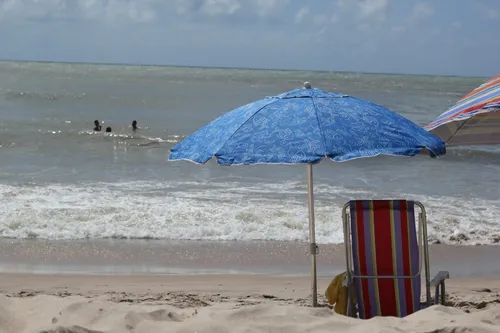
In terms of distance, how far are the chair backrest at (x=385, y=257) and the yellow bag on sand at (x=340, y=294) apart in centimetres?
8

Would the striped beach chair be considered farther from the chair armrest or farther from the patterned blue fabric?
the patterned blue fabric

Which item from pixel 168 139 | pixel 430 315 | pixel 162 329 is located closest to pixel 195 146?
pixel 162 329

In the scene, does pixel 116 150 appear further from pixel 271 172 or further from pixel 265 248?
pixel 265 248

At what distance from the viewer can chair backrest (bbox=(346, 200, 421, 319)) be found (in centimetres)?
454

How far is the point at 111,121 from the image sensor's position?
27.6 m

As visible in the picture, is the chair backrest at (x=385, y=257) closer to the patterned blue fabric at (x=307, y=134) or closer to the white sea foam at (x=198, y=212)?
the patterned blue fabric at (x=307, y=134)

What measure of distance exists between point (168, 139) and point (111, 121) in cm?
579

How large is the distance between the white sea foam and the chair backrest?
4447 millimetres

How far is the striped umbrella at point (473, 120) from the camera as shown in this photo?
4500 mm

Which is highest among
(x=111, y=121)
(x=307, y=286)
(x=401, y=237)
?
(x=111, y=121)

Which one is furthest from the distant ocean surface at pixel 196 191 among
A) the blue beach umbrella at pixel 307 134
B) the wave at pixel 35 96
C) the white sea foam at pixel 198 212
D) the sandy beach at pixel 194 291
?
the wave at pixel 35 96

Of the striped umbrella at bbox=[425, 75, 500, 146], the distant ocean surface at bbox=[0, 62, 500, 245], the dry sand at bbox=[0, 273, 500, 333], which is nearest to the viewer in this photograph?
the dry sand at bbox=[0, 273, 500, 333]

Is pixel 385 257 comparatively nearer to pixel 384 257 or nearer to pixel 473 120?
pixel 384 257

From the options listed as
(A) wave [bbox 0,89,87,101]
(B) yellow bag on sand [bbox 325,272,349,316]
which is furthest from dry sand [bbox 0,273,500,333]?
(A) wave [bbox 0,89,87,101]
